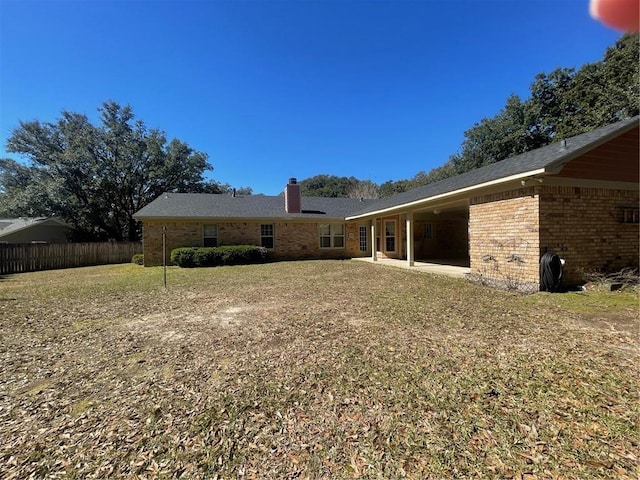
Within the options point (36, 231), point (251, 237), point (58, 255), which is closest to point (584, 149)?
point (251, 237)

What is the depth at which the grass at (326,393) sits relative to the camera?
197 cm

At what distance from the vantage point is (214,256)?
14734 mm

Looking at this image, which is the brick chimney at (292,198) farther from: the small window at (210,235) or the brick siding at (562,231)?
the brick siding at (562,231)

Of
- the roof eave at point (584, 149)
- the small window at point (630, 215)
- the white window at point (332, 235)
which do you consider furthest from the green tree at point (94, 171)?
the small window at point (630, 215)

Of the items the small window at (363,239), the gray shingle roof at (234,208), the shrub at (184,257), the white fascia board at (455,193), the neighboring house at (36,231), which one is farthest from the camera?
the neighboring house at (36,231)

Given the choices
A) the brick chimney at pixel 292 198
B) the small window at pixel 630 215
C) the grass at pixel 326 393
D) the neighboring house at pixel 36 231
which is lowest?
the grass at pixel 326 393

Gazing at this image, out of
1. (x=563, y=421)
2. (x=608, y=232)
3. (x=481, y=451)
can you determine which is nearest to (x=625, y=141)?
(x=608, y=232)

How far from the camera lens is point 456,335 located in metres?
4.23

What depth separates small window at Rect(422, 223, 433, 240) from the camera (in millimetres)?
17297

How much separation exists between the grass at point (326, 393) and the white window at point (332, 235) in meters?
A: 12.9

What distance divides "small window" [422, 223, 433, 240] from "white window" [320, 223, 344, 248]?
499 centimetres

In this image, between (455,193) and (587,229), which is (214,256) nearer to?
(455,193)

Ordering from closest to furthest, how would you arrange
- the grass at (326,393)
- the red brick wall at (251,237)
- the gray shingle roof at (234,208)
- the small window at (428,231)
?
1. the grass at (326,393)
2. the red brick wall at (251,237)
3. the gray shingle roof at (234,208)
4. the small window at (428,231)

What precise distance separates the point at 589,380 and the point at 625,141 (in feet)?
25.7
